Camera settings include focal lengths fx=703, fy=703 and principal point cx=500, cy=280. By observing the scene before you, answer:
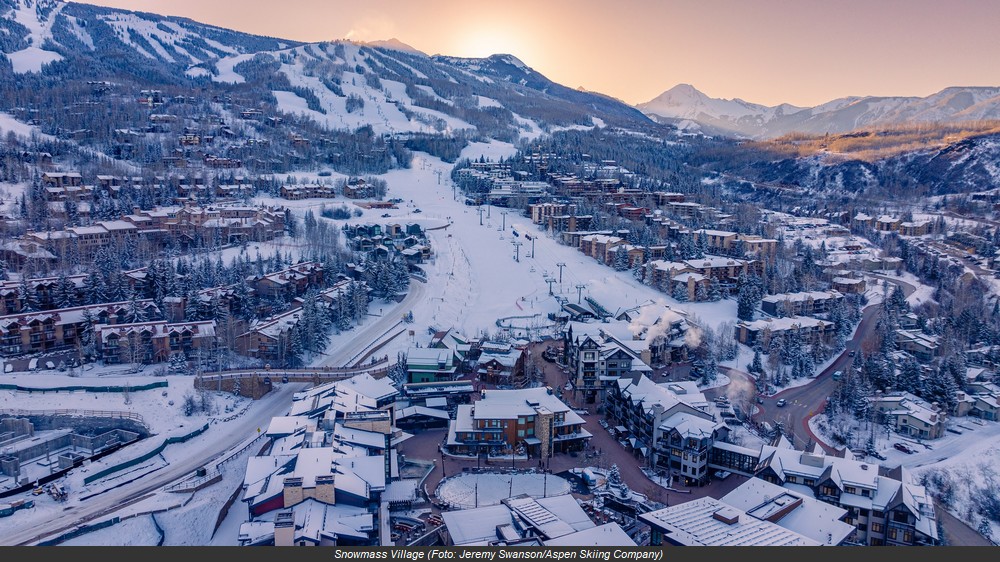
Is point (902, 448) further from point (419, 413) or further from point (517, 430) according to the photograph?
point (419, 413)

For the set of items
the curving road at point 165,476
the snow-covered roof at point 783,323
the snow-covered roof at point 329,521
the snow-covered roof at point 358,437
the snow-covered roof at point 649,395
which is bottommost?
the curving road at point 165,476

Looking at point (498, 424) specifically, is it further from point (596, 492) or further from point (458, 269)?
point (458, 269)

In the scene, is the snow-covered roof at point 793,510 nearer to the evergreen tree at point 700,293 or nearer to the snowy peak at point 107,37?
the evergreen tree at point 700,293

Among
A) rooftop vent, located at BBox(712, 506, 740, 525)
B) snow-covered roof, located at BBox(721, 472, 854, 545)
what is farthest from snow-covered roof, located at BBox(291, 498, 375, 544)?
snow-covered roof, located at BBox(721, 472, 854, 545)

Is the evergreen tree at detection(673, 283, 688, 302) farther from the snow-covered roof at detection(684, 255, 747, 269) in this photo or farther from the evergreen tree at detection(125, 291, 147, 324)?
the evergreen tree at detection(125, 291, 147, 324)

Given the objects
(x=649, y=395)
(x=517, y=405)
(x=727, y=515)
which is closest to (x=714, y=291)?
(x=649, y=395)

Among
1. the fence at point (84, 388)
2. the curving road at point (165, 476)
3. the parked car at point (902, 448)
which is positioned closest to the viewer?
the curving road at point (165, 476)

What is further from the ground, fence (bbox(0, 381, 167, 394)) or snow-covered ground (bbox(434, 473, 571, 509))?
fence (bbox(0, 381, 167, 394))

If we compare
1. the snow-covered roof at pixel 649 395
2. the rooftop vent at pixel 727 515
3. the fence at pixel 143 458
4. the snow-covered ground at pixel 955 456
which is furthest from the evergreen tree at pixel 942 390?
the fence at pixel 143 458

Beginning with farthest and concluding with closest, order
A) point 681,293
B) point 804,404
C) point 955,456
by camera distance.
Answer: point 681,293
point 804,404
point 955,456

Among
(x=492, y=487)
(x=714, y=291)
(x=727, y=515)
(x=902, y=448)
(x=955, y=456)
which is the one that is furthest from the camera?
(x=714, y=291)

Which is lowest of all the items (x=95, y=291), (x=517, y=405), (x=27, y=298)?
(x=517, y=405)
